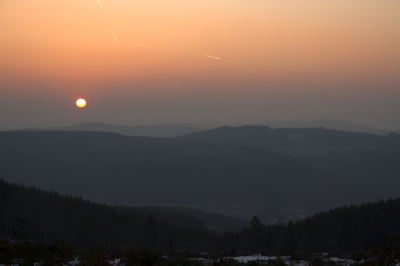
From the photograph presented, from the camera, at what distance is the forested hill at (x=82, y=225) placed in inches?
3989

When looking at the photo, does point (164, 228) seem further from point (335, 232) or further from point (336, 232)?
point (336, 232)

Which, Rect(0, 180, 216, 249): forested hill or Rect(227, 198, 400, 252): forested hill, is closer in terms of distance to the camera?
Rect(227, 198, 400, 252): forested hill

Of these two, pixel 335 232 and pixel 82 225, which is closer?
pixel 335 232

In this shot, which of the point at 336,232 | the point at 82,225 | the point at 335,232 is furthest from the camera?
the point at 82,225

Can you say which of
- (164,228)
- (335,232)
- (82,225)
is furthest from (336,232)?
(82,225)

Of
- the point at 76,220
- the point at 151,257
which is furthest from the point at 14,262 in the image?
the point at 76,220

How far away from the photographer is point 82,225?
10656cm

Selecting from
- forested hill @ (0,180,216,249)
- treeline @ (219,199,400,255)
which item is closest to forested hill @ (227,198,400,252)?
treeline @ (219,199,400,255)

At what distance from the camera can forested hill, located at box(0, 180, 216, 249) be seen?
10131 centimetres

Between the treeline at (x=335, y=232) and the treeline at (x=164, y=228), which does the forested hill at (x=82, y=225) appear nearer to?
the treeline at (x=164, y=228)

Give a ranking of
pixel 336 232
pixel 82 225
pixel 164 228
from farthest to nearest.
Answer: pixel 164 228 < pixel 82 225 < pixel 336 232

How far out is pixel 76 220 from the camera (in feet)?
355

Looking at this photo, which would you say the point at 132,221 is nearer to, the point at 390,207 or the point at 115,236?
the point at 115,236

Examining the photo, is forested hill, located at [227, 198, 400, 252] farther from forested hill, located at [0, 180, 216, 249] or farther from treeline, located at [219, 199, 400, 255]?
forested hill, located at [0, 180, 216, 249]
